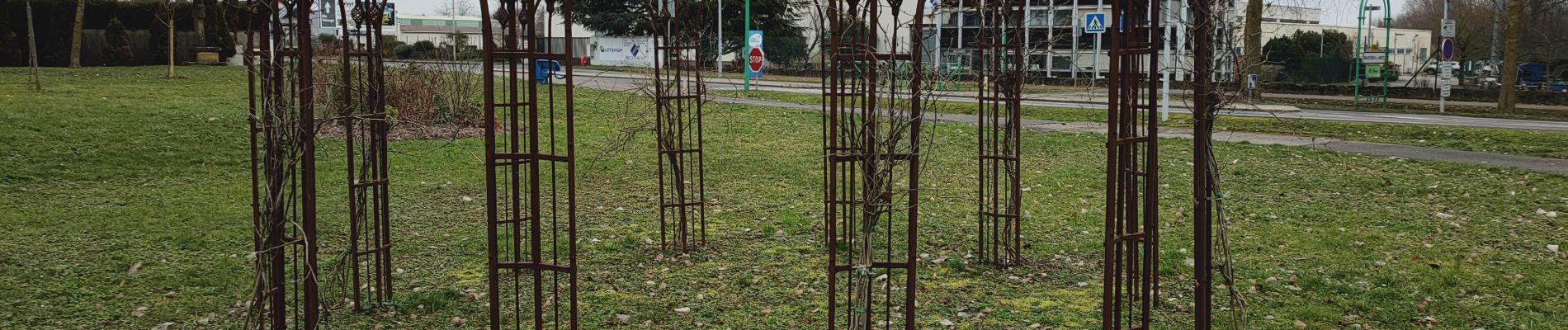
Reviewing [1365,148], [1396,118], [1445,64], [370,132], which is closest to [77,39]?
[370,132]

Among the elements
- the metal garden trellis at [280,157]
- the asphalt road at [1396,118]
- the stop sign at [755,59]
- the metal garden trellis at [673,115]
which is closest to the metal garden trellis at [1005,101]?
the metal garden trellis at [673,115]

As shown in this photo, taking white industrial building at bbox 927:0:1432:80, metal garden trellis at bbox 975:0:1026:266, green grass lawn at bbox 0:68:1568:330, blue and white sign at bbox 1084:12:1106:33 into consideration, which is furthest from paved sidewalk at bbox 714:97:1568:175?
metal garden trellis at bbox 975:0:1026:266

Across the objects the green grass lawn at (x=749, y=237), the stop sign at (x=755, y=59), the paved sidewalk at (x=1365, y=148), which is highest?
the stop sign at (x=755, y=59)

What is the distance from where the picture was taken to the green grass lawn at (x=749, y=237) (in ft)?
18.2

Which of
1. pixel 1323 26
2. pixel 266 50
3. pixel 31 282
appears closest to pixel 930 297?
pixel 266 50

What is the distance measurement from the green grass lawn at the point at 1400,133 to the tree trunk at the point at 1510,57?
6.13m

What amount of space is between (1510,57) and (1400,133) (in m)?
8.63

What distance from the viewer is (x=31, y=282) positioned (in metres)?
5.82

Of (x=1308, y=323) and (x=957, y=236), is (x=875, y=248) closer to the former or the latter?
(x=957, y=236)

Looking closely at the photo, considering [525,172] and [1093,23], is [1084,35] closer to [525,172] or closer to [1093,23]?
[1093,23]

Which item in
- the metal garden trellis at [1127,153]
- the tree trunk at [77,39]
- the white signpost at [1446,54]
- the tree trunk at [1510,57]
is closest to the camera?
the metal garden trellis at [1127,153]

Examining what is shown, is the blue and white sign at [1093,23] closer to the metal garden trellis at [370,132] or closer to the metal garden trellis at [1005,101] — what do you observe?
the metal garden trellis at [1005,101]

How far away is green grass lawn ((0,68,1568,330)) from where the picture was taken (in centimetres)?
554

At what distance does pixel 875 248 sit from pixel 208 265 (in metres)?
3.86
